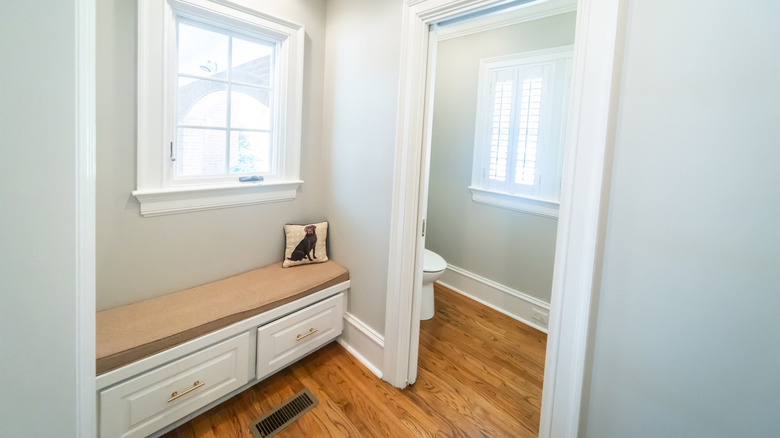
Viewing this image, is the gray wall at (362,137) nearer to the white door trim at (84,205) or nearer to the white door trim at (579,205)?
the white door trim at (579,205)

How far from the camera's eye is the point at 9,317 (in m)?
0.50

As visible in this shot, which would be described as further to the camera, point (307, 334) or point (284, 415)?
point (307, 334)

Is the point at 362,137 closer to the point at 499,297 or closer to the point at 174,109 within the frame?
the point at 174,109

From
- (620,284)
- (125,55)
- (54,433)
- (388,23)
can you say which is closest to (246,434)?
(54,433)

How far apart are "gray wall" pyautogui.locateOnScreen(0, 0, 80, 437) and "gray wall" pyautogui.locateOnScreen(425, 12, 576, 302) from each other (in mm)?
2676

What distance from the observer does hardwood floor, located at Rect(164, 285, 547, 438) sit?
170 cm

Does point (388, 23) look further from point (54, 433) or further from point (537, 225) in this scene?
point (54, 433)

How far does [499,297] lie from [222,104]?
2498 millimetres

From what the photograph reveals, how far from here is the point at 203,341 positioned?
5.20 feet

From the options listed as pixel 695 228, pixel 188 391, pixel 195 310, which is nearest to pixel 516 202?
pixel 695 228

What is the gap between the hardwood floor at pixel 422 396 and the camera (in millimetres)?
1701

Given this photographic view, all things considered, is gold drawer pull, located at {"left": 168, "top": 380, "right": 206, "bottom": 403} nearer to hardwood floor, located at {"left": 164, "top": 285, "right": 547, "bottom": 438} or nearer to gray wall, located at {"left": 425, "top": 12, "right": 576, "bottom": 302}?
hardwood floor, located at {"left": 164, "top": 285, "right": 547, "bottom": 438}

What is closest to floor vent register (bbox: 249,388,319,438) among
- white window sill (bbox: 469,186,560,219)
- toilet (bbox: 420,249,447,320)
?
toilet (bbox: 420,249,447,320)

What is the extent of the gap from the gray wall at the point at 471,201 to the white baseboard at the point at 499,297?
0.05 m
